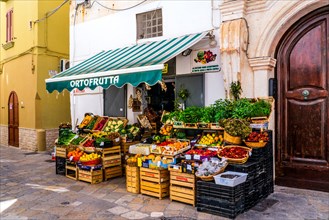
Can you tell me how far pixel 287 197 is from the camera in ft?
19.4

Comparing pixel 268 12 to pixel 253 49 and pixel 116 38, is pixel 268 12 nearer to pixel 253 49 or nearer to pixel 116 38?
pixel 253 49

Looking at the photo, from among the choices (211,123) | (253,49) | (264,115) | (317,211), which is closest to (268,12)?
(253,49)

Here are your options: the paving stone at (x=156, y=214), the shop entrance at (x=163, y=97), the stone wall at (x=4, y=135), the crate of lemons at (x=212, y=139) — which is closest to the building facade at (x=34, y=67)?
the stone wall at (x=4, y=135)

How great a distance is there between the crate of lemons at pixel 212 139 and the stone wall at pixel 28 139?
9043 millimetres

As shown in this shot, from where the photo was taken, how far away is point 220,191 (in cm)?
488

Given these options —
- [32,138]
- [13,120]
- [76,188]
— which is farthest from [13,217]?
[13,120]

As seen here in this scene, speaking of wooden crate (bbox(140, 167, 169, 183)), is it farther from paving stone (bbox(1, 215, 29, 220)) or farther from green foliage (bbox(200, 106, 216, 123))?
paving stone (bbox(1, 215, 29, 220))

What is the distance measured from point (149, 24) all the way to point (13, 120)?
949 centimetres

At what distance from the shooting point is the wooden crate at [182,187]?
5.50 m

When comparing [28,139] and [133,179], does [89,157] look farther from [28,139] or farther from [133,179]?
[28,139]

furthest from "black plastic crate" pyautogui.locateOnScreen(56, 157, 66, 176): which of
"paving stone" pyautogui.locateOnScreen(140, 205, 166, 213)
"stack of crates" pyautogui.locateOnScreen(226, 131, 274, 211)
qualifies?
"stack of crates" pyautogui.locateOnScreen(226, 131, 274, 211)

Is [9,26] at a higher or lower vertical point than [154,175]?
higher

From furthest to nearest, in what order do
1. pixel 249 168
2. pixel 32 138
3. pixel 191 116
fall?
1. pixel 32 138
2. pixel 191 116
3. pixel 249 168

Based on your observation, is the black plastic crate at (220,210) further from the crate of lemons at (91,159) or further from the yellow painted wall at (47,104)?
the yellow painted wall at (47,104)
